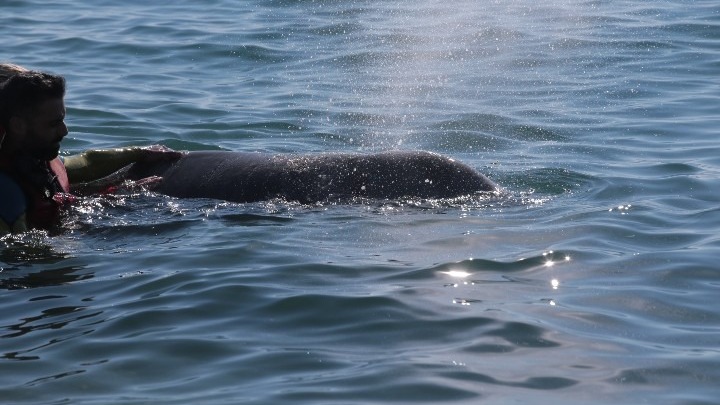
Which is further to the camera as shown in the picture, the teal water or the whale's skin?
the whale's skin

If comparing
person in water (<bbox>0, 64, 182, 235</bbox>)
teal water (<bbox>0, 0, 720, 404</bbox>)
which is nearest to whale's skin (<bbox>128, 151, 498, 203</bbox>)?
teal water (<bbox>0, 0, 720, 404</bbox>)

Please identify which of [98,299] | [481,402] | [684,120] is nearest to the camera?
[481,402]

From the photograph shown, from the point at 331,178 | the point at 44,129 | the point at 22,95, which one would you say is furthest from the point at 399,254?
the point at 22,95

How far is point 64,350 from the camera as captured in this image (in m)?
6.10

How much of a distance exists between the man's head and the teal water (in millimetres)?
544

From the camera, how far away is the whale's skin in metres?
8.44

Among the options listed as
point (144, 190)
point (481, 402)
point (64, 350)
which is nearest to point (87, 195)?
point (144, 190)

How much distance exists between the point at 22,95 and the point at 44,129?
9.6 inches

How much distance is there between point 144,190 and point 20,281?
72.0 inches

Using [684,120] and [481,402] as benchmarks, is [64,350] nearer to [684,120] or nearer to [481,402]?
[481,402]

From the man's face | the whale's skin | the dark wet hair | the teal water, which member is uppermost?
the dark wet hair

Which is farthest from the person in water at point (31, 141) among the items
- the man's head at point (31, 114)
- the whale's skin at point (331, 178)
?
the whale's skin at point (331, 178)

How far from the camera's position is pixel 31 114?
8.15 metres

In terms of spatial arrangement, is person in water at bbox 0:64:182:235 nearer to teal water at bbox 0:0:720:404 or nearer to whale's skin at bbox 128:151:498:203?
teal water at bbox 0:0:720:404
